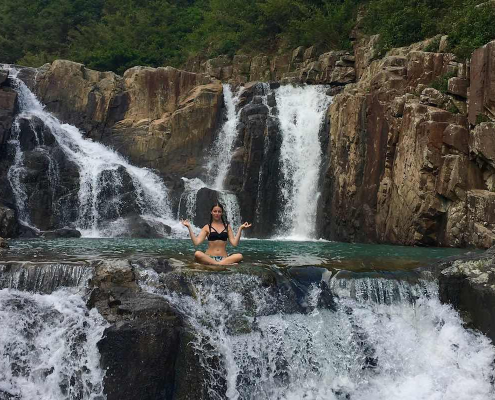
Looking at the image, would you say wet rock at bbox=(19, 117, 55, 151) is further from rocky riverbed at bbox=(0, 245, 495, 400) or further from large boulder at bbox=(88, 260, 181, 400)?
large boulder at bbox=(88, 260, 181, 400)

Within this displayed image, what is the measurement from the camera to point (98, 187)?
971 inches

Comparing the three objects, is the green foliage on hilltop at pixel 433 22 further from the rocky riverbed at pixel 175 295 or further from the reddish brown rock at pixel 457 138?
the rocky riverbed at pixel 175 295

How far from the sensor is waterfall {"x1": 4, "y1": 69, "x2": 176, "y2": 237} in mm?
23703

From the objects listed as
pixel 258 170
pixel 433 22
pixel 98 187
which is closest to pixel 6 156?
pixel 98 187

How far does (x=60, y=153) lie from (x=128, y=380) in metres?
18.6

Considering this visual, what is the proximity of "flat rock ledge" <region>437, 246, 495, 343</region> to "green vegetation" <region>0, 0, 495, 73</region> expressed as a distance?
13.8 metres

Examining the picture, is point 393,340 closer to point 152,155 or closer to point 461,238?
point 461,238

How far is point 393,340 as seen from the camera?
1041 cm

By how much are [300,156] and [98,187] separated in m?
9.75

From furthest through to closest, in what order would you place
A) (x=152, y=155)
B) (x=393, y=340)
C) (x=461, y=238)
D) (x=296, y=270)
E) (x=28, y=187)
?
(x=152, y=155)
(x=28, y=187)
(x=461, y=238)
(x=296, y=270)
(x=393, y=340)

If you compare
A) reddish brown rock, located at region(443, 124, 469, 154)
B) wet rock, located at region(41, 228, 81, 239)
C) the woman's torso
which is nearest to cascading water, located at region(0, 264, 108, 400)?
the woman's torso

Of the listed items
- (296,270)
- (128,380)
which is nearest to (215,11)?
(296,270)

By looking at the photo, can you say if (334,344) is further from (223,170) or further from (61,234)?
(223,170)

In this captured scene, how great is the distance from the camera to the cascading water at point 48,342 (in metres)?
8.91
